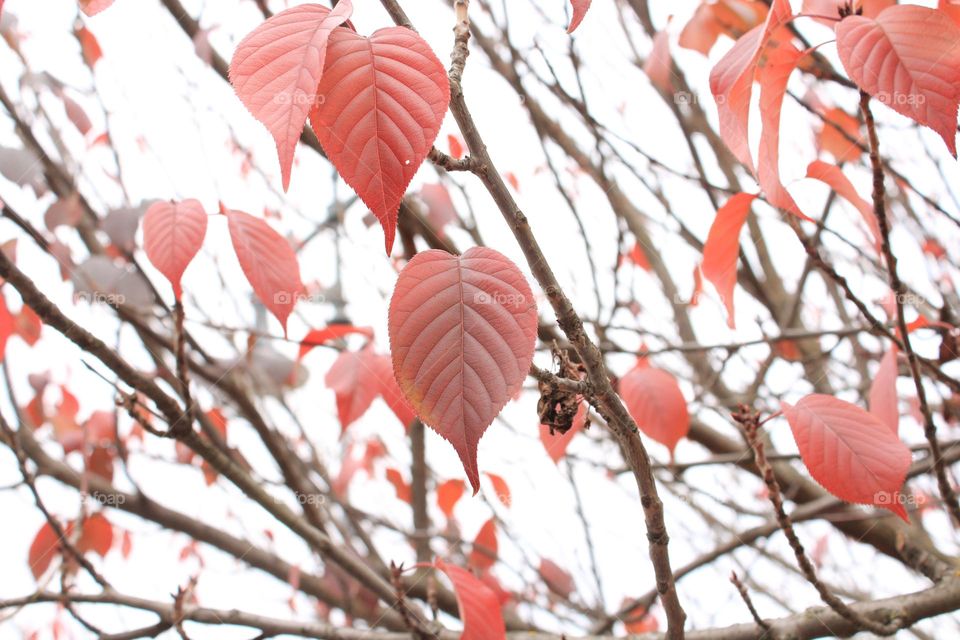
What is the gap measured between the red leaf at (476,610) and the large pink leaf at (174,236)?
0.56 metres

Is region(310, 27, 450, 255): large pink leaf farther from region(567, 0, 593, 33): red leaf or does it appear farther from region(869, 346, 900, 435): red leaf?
region(869, 346, 900, 435): red leaf

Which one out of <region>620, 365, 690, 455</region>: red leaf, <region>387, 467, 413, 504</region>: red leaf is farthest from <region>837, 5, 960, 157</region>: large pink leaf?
<region>387, 467, 413, 504</region>: red leaf

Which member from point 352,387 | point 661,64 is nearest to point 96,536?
point 352,387

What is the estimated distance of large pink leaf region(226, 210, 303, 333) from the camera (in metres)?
1.08

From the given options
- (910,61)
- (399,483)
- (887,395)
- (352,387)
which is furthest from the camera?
(399,483)

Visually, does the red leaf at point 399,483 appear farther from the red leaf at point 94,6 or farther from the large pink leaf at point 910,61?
the large pink leaf at point 910,61

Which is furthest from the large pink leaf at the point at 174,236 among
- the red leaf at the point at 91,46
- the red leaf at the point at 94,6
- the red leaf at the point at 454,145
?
the red leaf at the point at 91,46

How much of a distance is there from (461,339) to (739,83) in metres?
0.43

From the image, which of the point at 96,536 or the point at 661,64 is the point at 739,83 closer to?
the point at 661,64

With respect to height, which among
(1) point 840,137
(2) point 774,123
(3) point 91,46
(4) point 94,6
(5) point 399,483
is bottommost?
(2) point 774,123

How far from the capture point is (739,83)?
77cm

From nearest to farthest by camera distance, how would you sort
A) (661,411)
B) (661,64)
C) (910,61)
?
(910,61)
(661,411)
(661,64)

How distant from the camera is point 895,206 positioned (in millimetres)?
2328

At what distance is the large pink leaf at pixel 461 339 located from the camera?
0.58m
